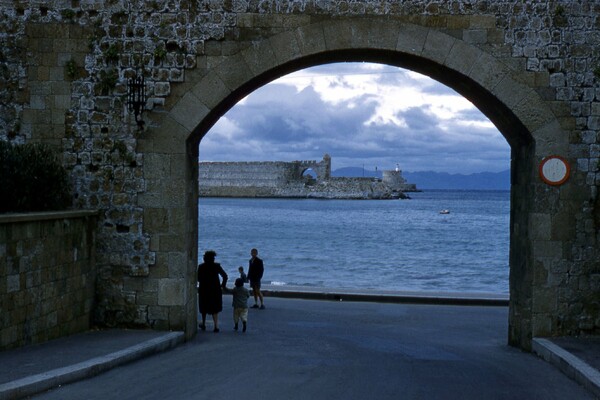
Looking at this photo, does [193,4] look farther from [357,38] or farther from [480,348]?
[480,348]

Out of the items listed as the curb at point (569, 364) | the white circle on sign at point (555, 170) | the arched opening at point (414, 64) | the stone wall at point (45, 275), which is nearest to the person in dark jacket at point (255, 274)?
the arched opening at point (414, 64)

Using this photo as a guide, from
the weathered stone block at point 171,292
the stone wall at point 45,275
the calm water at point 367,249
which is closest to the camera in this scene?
the stone wall at point 45,275

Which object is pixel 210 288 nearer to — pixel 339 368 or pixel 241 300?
pixel 241 300

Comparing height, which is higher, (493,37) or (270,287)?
(493,37)

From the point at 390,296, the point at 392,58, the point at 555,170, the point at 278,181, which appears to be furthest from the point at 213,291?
the point at 278,181

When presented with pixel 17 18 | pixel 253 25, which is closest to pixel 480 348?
pixel 253 25

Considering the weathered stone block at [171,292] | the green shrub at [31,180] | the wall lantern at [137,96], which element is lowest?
the weathered stone block at [171,292]

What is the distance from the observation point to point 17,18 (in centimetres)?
1093

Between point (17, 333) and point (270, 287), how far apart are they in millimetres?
11652

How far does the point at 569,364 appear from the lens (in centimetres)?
880

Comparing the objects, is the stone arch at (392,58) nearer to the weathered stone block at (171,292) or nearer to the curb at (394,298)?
the weathered stone block at (171,292)

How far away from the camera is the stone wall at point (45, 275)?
28.9ft

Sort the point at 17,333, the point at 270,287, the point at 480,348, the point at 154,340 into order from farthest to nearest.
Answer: the point at 270,287
the point at 480,348
the point at 154,340
the point at 17,333

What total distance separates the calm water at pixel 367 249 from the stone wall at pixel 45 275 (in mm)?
15801
